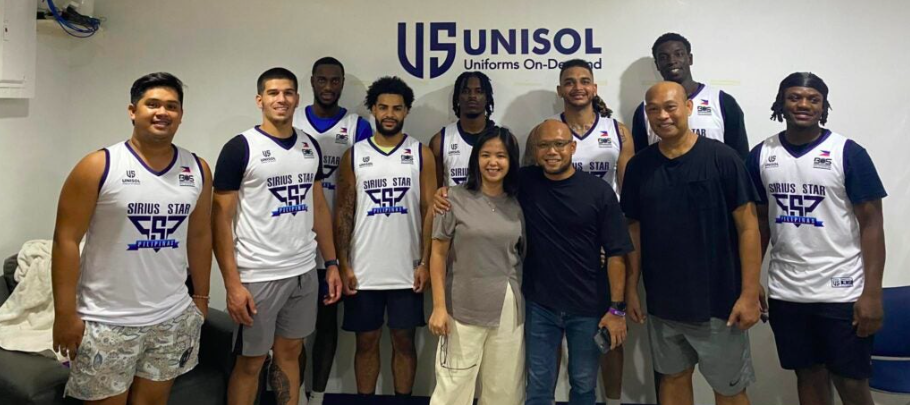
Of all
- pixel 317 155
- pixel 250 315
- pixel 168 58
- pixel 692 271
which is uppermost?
pixel 168 58

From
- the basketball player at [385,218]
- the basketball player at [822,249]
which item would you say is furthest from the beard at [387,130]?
the basketball player at [822,249]

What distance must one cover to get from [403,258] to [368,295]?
240mm

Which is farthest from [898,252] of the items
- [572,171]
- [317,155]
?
[317,155]

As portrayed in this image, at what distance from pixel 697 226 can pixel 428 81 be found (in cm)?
162

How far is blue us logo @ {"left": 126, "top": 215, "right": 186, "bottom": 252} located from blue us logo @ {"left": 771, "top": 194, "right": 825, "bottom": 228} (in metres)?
2.31

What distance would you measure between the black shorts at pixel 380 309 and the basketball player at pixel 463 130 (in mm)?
605

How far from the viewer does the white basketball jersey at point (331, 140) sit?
9.11ft

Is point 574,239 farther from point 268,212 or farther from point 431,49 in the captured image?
point 431,49

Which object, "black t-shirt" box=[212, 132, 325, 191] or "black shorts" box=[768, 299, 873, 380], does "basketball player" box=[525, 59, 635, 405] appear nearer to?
"black shorts" box=[768, 299, 873, 380]

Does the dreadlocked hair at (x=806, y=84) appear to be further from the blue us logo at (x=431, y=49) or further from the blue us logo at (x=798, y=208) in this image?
the blue us logo at (x=431, y=49)

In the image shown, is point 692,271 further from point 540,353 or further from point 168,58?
point 168,58

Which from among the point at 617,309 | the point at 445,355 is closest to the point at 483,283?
the point at 445,355

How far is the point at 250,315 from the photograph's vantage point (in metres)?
2.22

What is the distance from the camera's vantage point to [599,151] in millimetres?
2611
